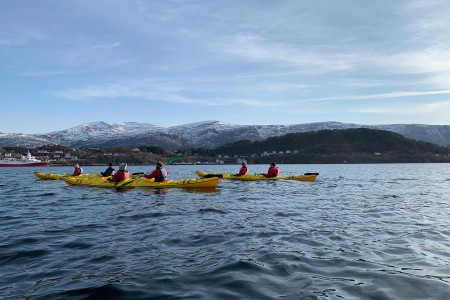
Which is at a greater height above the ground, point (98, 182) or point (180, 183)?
point (180, 183)

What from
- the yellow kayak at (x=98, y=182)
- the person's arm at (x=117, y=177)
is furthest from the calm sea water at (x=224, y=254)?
the person's arm at (x=117, y=177)

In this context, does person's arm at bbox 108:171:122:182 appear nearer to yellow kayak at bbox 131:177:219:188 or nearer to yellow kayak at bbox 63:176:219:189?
yellow kayak at bbox 63:176:219:189

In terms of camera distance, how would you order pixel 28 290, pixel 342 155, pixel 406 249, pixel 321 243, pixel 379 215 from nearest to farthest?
pixel 28 290
pixel 406 249
pixel 321 243
pixel 379 215
pixel 342 155

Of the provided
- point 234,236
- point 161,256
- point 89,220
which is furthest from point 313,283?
point 89,220

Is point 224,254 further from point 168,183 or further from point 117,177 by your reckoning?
point 117,177

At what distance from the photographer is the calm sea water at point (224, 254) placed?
7.04m

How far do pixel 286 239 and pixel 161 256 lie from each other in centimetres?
397

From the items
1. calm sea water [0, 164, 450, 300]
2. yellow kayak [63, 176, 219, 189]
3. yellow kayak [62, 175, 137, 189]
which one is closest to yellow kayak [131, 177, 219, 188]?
yellow kayak [63, 176, 219, 189]

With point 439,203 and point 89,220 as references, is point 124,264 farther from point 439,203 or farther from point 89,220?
point 439,203

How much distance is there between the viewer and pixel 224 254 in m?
9.59

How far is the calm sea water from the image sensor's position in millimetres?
7039

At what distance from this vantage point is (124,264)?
863cm

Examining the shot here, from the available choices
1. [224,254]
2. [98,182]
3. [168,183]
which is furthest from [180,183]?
[224,254]

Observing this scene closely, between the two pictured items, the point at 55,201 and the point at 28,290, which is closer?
the point at 28,290
